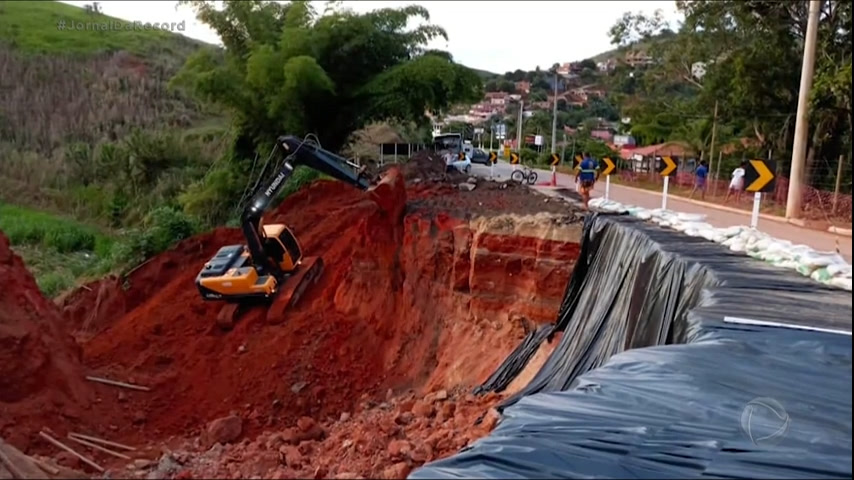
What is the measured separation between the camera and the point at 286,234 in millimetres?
12523

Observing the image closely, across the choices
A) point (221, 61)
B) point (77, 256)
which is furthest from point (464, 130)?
point (77, 256)

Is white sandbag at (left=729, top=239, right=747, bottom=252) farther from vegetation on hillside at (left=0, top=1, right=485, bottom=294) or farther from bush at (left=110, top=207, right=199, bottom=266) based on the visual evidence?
bush at (left=110, top=207, right=199, bottom=266)

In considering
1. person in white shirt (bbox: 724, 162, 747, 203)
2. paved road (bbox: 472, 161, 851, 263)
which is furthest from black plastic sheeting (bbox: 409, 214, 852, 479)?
person in white shirt (bbox: 724, 162, 747, 203)

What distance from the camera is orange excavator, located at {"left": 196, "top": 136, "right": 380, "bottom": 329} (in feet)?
38.9

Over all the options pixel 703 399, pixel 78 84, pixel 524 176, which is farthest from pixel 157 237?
pixel 78 84

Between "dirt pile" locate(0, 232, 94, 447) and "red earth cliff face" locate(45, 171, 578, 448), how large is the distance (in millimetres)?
504

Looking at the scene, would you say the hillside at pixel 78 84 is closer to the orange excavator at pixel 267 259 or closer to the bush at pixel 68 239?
the bush at pixel 68 239

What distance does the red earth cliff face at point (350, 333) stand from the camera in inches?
396

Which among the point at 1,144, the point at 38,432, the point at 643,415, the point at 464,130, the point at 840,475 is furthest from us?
the point at 1,144

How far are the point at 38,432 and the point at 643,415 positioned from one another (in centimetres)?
738

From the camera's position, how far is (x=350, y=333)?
11.9m

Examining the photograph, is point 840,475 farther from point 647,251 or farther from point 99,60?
point 99,60

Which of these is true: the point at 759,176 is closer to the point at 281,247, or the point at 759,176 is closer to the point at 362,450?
the point at 362,450

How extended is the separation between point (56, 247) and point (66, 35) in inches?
1128
